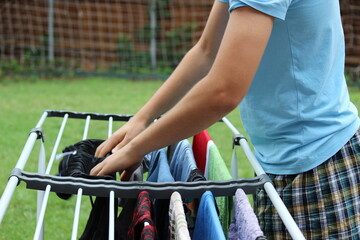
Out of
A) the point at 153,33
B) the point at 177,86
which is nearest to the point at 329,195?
the point at 177,86

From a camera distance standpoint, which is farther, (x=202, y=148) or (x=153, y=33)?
(x=153, y=33)

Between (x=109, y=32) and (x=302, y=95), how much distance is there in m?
8.76

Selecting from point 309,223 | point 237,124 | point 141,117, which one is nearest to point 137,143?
point 141,117

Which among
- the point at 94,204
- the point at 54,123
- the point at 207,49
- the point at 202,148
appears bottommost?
the point at 94,204

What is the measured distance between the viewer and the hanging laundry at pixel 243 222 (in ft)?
3.27

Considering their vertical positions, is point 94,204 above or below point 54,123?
below

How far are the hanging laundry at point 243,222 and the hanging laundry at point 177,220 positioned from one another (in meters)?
0.12

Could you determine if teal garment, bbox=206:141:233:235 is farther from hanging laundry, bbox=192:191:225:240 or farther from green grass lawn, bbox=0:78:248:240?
green grass lawn, bbox=0:78:248:240

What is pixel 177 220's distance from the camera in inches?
40.8

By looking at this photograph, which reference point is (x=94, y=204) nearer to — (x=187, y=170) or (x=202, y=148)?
(x=187, y=170)

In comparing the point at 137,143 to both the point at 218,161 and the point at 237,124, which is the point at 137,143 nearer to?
the point at 218,161

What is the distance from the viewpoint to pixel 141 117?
1491 millimetres

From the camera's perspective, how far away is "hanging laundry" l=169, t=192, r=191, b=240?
0.98 metres

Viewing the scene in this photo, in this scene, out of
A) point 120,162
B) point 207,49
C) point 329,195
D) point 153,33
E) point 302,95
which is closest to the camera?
point 120,162
